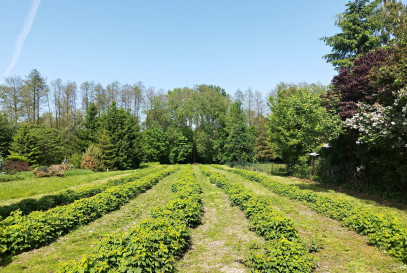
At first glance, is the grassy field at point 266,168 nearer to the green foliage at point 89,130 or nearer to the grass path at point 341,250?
the grass path at point 341,250

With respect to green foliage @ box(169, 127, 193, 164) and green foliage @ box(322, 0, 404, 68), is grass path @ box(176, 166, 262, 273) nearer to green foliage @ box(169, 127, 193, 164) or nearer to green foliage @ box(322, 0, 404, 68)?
green foliage @ box(322, 0, 404, 68)

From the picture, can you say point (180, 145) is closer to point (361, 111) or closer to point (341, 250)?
point (361, 111)

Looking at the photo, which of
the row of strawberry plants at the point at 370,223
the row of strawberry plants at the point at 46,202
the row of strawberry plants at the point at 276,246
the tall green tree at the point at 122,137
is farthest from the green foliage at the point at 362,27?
the tall green tree at the point at 122,137

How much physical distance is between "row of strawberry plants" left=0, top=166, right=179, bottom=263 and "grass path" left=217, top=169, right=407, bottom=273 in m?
7.80

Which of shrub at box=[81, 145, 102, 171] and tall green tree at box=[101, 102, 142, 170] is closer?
shrub at box=[81, 145, 102, 171]

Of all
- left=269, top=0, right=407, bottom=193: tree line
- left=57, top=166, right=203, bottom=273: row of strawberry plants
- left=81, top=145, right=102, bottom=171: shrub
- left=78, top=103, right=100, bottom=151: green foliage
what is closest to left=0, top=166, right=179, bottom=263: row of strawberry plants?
left=57, top=166, right=203, bottom=273: row of strawberry plants

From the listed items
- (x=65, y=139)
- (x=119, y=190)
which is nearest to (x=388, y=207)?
(x=119, y=190)

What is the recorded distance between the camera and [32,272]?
5477 millimetres

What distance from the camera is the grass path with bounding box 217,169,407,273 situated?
5.51m

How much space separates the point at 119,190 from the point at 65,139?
3315cm

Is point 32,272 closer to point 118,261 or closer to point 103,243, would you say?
point 103,243

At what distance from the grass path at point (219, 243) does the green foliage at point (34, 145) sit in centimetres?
2643

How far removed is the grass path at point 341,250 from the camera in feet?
18.1

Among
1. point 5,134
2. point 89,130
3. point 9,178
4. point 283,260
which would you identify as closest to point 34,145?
point 5,134
